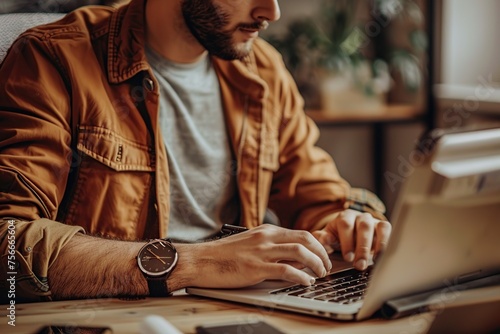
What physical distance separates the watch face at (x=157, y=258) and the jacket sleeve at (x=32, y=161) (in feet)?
0.35

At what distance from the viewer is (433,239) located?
27.5 inches

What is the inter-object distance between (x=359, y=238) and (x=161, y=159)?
39 cm

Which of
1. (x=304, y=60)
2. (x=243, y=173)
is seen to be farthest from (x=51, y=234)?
(x=304, y=60)

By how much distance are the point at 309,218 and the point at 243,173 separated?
0.50 feet

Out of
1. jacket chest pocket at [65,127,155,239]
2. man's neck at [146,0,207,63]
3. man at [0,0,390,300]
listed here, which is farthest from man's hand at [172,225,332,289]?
man's neck at [146,0,207,63]

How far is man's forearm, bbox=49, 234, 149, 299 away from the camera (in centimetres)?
91

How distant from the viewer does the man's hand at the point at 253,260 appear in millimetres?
876

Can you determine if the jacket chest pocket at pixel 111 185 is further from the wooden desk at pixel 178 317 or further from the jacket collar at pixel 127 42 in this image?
the wooden desk at pixel 178 317

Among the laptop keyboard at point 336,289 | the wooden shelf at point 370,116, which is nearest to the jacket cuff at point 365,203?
the laptop keyboard at point 336,289

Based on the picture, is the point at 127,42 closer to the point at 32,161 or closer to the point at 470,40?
the point at 32,161

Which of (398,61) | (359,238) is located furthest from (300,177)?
(398,61)

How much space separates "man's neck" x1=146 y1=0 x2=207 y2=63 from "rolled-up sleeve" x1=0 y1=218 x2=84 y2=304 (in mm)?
481

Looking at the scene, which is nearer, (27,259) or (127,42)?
(27,259)

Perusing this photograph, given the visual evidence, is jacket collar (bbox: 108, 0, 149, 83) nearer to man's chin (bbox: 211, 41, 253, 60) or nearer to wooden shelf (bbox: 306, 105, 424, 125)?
man's chin (bbox: 211, 41, 253, 60)
